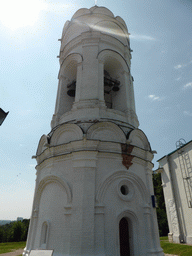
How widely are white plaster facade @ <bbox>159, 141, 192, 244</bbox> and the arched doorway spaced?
29.3 feet

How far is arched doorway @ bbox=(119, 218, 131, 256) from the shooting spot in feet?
27.8

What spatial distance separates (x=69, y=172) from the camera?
917 cm

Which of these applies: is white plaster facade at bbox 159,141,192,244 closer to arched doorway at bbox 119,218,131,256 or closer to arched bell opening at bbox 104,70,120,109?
arched bell opening at bbox 104,70,120,109

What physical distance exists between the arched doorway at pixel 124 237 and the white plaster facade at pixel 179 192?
8.93 m

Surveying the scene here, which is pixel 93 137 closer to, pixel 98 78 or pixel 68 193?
pixel 68 193

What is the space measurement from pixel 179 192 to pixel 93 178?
11.7m

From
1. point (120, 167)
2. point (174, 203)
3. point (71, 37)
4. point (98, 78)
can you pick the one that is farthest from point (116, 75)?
point (174, 203)

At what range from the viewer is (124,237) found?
8.72 metres

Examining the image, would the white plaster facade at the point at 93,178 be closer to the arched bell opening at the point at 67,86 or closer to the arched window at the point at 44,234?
the arched window at the point at 44,234

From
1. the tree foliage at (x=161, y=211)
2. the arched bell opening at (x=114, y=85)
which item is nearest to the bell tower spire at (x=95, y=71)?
the arched bell opening at (x=114, y=85)

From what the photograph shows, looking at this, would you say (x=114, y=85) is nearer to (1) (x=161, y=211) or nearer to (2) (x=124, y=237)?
(2) (x=124, y=237)

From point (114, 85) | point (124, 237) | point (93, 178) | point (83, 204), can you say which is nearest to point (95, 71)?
point (114, 85)

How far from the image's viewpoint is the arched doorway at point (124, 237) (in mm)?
8477

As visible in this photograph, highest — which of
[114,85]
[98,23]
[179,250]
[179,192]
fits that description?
[98,23]
